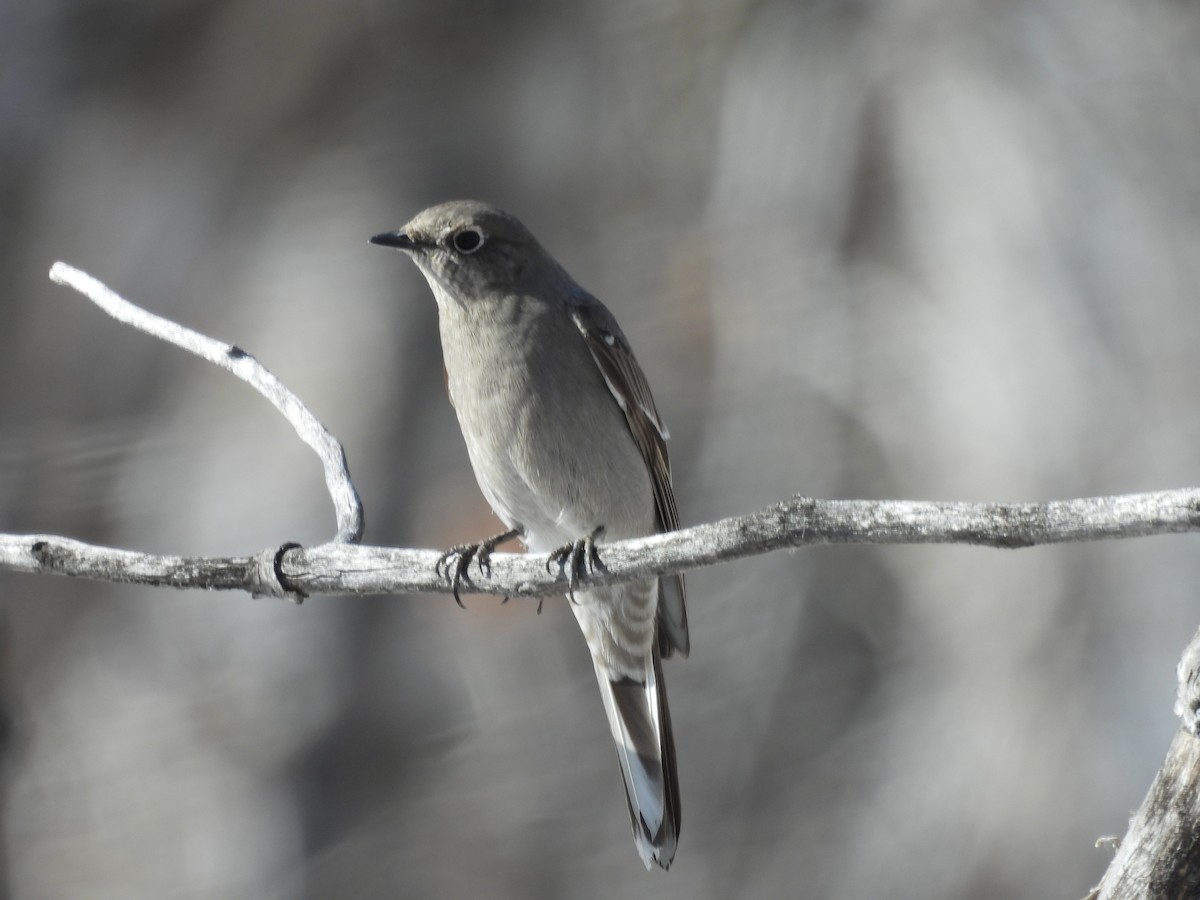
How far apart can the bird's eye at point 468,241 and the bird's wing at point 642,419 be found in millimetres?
287

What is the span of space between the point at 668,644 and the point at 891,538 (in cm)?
160

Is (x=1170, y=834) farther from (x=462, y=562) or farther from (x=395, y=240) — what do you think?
(x=395, y=240)

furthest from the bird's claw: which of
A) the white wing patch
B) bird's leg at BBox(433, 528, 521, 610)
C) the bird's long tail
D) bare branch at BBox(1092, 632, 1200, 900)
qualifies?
bare branch at BBox(1092, 632, 1200, 900)

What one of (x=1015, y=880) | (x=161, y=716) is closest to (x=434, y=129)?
(x=161, y=716)

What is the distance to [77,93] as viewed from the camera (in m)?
5.82

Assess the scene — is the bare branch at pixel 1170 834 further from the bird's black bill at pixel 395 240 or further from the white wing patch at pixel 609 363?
the bird's black bill at pixel 395 240

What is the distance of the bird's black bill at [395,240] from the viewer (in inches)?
108

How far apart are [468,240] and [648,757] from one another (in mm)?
1351

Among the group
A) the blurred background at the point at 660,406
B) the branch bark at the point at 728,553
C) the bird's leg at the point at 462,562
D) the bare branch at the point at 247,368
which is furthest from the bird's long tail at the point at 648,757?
the blurred background at the point at 660,406

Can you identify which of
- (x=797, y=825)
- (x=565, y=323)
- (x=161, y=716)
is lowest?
(x=797, y=825)

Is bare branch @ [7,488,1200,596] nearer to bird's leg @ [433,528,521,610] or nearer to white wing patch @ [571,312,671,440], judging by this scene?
bird's leg @ [433,528,521,610]

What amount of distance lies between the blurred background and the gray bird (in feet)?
5.69

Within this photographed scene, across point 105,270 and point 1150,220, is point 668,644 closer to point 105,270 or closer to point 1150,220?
point 1150,220

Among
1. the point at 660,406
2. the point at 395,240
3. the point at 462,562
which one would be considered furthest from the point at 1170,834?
the point at 660,406
